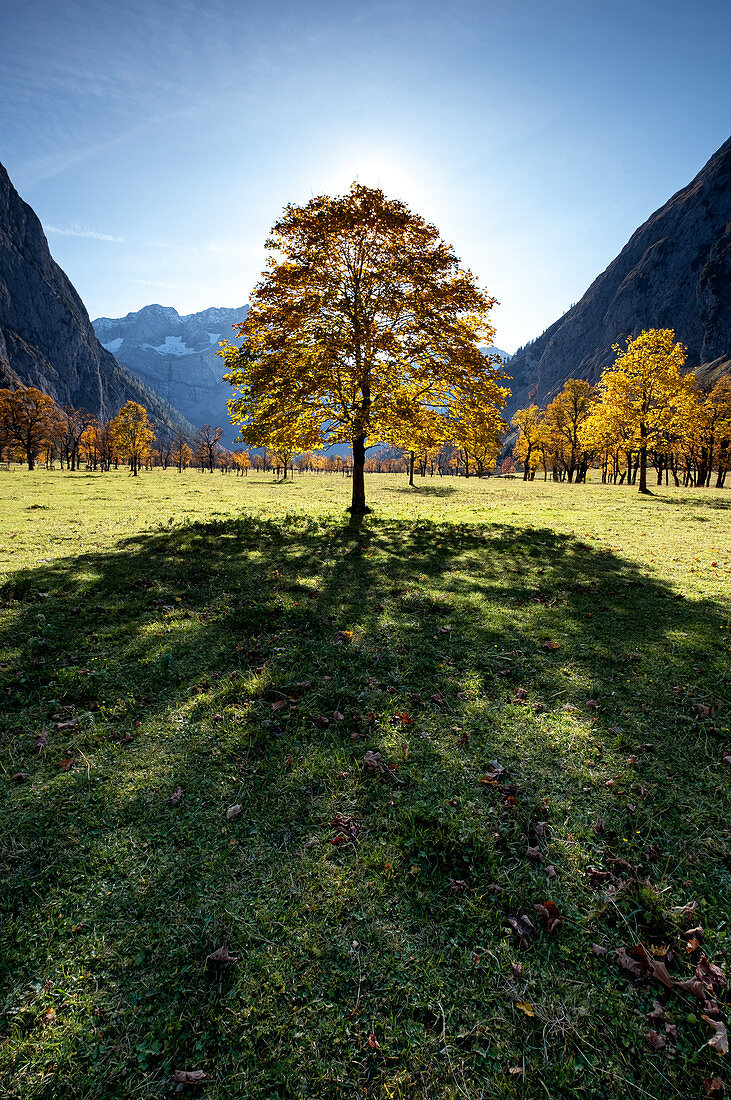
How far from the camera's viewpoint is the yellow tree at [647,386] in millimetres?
34531

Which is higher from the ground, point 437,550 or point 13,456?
point 13,456

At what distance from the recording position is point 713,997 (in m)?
3.24

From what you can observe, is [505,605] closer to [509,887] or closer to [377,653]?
[377,653]

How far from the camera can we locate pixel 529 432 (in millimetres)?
75875

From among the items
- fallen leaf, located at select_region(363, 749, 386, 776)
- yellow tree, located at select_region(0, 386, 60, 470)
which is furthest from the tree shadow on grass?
yellow tree, located at select_region(0, 386, 60, 470)

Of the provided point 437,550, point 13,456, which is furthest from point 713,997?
point 13,456

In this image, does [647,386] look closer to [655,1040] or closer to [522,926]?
[522,926]

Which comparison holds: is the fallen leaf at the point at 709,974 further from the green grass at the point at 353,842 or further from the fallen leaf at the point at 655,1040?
the fallen leaf at the point at 655,1040

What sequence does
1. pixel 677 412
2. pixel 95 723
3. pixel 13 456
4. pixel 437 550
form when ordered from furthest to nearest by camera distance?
pixel 13 456, pixel 677 412, pixel 437 550, pixel 95 723

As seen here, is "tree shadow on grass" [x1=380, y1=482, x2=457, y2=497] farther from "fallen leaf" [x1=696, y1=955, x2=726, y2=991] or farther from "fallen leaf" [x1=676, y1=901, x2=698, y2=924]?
"fallen leaf" [x1=696, y1=955, x2=726, y2=991]

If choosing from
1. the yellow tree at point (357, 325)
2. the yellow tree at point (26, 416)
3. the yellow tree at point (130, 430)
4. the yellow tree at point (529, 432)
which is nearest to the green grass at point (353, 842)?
the yellow tree at point (357, 325)

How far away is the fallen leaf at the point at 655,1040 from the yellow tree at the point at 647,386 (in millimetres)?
38432

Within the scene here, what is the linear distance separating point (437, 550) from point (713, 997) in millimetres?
12683

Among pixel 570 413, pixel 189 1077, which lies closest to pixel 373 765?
A: pixel 189 1077
